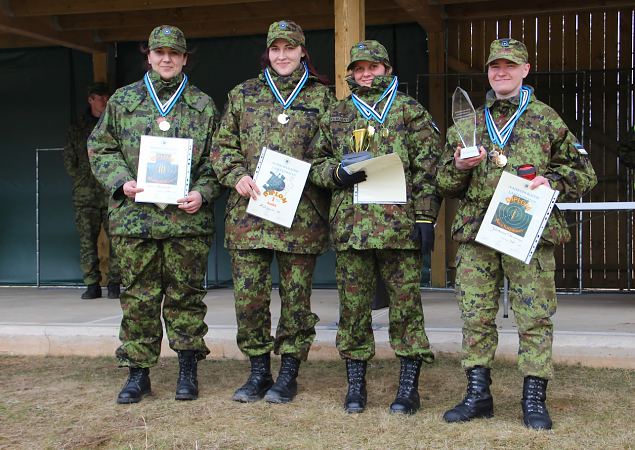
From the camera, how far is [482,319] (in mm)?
3596

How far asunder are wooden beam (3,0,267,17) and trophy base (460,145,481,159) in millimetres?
4336

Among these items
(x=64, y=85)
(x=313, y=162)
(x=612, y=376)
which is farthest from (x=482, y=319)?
(x=64, y=85)

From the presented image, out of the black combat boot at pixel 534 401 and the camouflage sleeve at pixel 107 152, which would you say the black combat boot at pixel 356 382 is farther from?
the camouflage sleeve at pixel 107 152

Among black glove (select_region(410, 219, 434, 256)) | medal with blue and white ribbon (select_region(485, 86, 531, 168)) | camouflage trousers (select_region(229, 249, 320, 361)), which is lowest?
camouflage trousers (select_region(229, 249, 320, 361))

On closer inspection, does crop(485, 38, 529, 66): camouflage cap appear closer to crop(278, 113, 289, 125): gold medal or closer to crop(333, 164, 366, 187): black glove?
crop(333, 164, 366, 187): black glove

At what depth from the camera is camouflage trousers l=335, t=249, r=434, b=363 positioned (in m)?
3.79

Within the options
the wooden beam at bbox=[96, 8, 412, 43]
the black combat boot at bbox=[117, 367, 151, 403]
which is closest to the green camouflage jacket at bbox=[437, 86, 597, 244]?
the black combat boot at bbox=[117, 367, 151, 403]

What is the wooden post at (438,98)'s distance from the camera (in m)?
8.07

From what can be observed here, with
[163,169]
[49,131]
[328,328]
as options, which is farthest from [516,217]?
[49,131]

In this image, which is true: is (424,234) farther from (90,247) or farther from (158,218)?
(90,247)

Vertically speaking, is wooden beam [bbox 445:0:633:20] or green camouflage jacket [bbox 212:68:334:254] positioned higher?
wooden beam [bbox 445:0:633:20]

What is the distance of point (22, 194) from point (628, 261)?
Answer: 21.2 ft

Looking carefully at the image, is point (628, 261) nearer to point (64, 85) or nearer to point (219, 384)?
point (219, 384)

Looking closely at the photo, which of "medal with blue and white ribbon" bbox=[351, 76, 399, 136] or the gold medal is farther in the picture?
the gold medal
